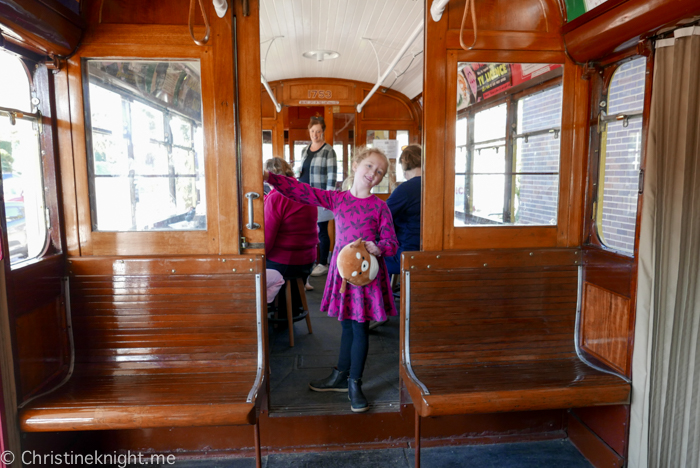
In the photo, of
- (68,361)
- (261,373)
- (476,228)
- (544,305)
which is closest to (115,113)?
(68,361)

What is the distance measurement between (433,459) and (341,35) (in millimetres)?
3859

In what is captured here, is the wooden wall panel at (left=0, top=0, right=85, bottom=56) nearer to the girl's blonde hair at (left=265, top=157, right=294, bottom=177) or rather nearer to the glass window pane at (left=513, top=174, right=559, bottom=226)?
the girl's blonde hair at (left=265, top=157, right=294, bottom=177)

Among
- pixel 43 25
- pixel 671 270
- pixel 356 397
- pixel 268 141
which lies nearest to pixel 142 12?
pixel 43 25

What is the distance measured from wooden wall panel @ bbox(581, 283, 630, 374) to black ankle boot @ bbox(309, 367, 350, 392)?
145 cm

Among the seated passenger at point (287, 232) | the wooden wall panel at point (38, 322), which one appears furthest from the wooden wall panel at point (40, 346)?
the seated passenger at point (287, 232)

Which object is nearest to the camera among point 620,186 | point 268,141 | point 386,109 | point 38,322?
point 38,322

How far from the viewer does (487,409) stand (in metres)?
2.14

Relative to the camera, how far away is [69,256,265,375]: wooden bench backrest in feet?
7.78

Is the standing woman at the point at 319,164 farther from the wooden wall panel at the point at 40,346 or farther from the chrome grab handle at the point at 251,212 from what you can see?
the wooden wall panel at the point at 40,346

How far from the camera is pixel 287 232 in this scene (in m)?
3.43

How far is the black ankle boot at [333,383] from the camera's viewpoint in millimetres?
2730

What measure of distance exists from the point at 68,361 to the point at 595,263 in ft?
9.67

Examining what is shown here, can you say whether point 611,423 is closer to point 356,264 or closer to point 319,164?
point 356,264

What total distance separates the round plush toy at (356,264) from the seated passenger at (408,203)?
102cm
